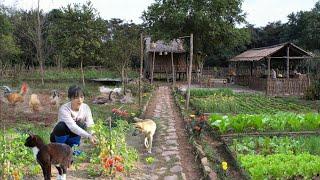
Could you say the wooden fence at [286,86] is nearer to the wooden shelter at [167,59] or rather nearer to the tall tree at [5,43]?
the wooden shelter at [167,59]

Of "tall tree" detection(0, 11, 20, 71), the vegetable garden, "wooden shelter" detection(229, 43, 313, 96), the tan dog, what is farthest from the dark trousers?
"tall tree" detection(0, 11, 20, 71)

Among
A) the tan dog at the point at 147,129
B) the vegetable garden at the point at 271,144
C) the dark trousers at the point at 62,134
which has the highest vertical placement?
the dark trousers at the point at 62,134

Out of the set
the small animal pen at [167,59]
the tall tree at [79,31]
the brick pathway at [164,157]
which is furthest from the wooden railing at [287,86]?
the small animal pen at [167,59]

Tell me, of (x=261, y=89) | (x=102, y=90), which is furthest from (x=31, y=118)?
(x=261, y=89)

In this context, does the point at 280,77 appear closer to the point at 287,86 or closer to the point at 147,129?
the point at 287,86

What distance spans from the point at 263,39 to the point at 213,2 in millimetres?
15657

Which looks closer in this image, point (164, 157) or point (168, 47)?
point (164, 157)

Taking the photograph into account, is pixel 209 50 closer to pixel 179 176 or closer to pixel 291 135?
pixel 291 135

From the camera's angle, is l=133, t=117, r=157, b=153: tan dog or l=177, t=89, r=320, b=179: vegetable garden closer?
l=177, t=89, r=320, b=179: vegetable garden

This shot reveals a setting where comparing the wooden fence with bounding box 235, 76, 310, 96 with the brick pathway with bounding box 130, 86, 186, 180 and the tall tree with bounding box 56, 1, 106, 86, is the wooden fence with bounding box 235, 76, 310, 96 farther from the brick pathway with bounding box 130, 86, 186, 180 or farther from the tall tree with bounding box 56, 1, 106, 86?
the brick pathway with bounding box 130, 86, 186, 180

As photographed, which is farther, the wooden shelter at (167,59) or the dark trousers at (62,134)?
the wooden shelter at (167,59)

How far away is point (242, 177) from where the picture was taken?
616cm

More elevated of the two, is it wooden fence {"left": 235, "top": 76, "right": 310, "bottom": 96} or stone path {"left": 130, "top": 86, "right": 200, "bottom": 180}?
wooden fence {"left": 235, "top": 76, "right": 310, "bottom": 96}

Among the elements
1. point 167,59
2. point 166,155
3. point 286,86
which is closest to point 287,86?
point 286,86
